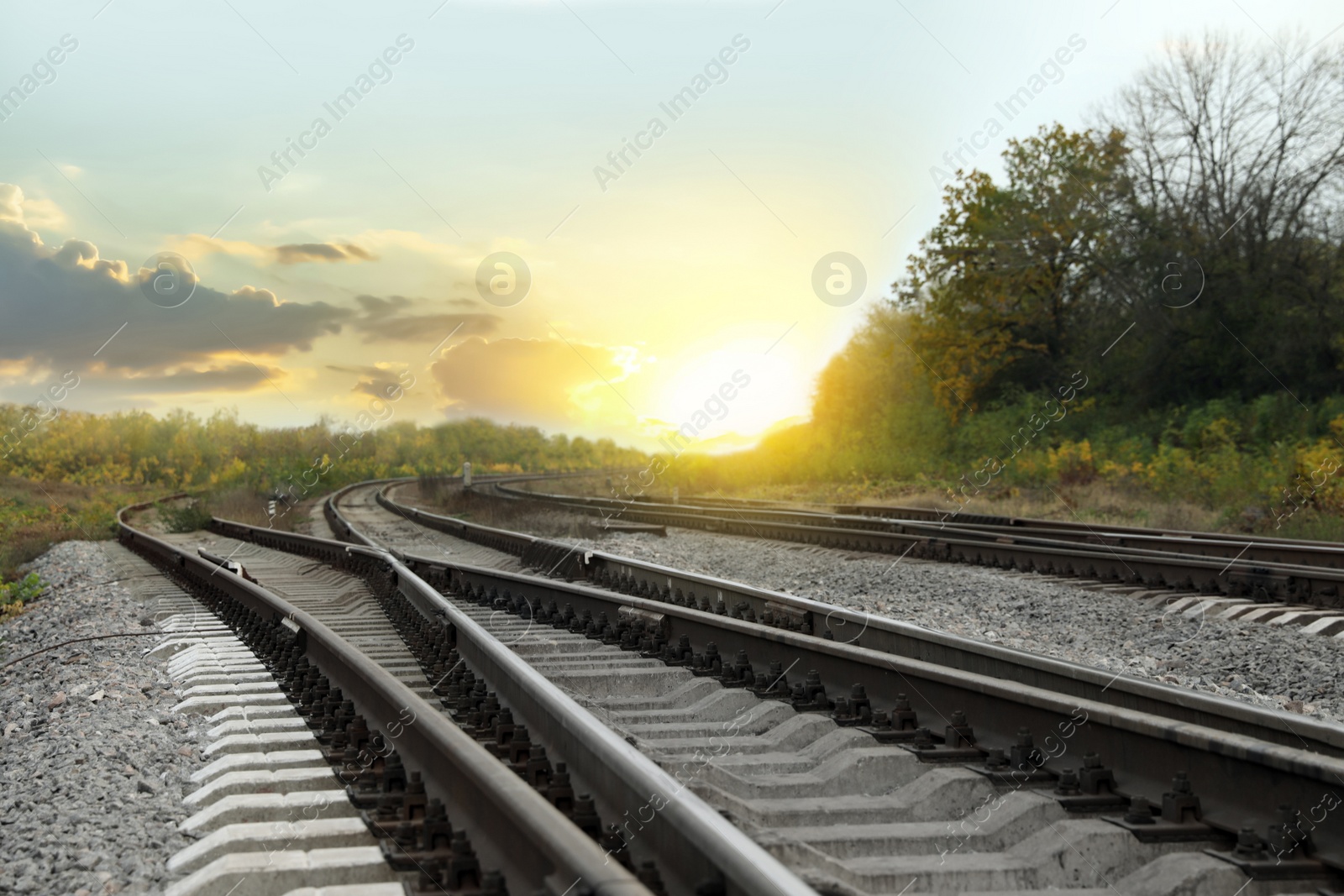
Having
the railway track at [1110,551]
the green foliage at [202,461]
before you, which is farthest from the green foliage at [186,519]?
the railway track at [1110,551]

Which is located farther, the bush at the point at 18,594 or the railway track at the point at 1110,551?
the bush at the point at 18,594

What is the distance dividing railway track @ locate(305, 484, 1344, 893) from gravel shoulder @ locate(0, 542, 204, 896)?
1.73m

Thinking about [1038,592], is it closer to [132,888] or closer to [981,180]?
[132,888]

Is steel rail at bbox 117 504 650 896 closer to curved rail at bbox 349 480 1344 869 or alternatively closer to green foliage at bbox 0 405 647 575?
curved rail at bbox 349 480 1344 869

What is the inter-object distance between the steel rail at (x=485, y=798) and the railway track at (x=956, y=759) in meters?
0.71

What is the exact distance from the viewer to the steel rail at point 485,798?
2137mm

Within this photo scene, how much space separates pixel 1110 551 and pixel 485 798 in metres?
8.45

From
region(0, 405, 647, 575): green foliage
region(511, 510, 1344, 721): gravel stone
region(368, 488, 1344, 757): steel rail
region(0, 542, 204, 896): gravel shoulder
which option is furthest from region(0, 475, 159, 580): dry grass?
region(368, 488, 1344, 757): steel rail

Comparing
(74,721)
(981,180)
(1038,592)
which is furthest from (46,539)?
(981,180)

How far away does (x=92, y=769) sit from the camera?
3947 mm

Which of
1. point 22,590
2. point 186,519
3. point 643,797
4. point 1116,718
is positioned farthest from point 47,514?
point 1116,718

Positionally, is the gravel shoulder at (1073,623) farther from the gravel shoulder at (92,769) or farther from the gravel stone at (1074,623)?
the gravel shoulder at (92,769)

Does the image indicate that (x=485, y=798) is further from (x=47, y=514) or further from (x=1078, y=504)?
(x=47, y=514)

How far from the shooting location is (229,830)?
3.15 m
